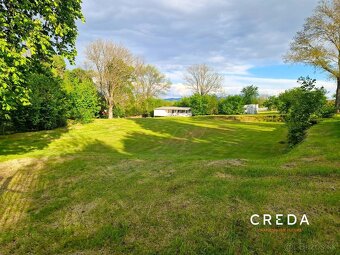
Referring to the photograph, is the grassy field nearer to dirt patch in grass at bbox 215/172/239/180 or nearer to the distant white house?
dirt patch in grass at bbox 215/172/239/180

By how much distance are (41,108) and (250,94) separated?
6886 cm

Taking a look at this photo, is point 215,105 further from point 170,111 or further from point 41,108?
point 41,108

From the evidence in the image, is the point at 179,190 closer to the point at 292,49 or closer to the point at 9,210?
the point at 9,210

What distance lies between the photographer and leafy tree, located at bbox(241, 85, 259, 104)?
78350mm

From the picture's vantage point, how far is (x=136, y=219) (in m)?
5.26

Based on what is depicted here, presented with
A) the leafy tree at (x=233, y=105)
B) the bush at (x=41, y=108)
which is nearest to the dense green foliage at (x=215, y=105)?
the leafy tree at (x=233, y=105)

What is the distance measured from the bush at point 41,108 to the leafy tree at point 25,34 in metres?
20.4

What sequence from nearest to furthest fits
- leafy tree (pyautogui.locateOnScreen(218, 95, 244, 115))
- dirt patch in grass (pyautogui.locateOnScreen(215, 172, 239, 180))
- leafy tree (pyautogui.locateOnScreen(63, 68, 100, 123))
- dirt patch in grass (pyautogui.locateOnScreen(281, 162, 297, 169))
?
dirt patch in grass (pyautogui.locateOnScreen(215, 172, 239, 180)), dirt patch in grass (pyautogui.locateOnScreen(281, 162, 297, 169)), leafy tree (pyautogui.locateOnScreen(63, 68, 100, 123)), leafy tree (pyautogui.locateOnScreen(218, 95, 244, 115))

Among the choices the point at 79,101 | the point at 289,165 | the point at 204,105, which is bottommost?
the point at 289,165

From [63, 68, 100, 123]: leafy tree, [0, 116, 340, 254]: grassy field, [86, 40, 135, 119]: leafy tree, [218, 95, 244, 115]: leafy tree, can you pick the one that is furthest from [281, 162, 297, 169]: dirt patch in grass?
[218, 95, 244, 115]: leafy tree

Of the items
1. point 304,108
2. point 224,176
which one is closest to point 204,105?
point 304,108

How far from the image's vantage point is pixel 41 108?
2881 cm

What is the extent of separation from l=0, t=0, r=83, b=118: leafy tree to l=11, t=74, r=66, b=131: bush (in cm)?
2039

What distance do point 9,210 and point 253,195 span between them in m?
6.29
